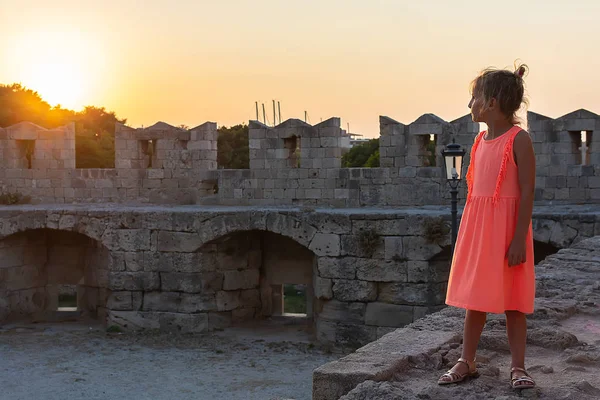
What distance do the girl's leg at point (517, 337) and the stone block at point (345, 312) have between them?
351 inches

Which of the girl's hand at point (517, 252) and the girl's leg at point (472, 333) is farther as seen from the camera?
the girl's leg at point (472, 333)

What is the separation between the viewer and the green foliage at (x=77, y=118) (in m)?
30.4

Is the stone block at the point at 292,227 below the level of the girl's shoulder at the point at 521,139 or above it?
below

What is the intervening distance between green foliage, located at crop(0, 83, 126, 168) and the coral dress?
2575 cm

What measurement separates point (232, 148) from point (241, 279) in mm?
20125

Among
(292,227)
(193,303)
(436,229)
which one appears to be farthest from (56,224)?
(436,229)

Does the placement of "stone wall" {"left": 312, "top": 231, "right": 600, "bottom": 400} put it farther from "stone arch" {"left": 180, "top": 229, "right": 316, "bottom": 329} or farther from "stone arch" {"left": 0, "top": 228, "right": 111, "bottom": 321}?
"stone arch" {"left": 0, "top": 228, "right": 111, "bottom": 321}

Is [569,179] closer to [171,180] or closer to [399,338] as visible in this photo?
[171,180]

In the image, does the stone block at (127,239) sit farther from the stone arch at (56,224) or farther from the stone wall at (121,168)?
the stone wall at (121,168)

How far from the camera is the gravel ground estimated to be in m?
10.9

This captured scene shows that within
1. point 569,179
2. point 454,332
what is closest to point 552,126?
point 569,179

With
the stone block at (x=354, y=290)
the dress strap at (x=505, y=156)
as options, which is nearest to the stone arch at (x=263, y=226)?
the stone block at (x=354, y=290)

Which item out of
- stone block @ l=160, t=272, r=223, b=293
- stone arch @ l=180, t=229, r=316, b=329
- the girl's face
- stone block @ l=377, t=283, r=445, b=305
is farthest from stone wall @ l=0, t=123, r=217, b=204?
the girl's face

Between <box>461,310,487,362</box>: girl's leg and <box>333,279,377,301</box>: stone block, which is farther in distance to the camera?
<box>333,279,377,301</box>: stone block
